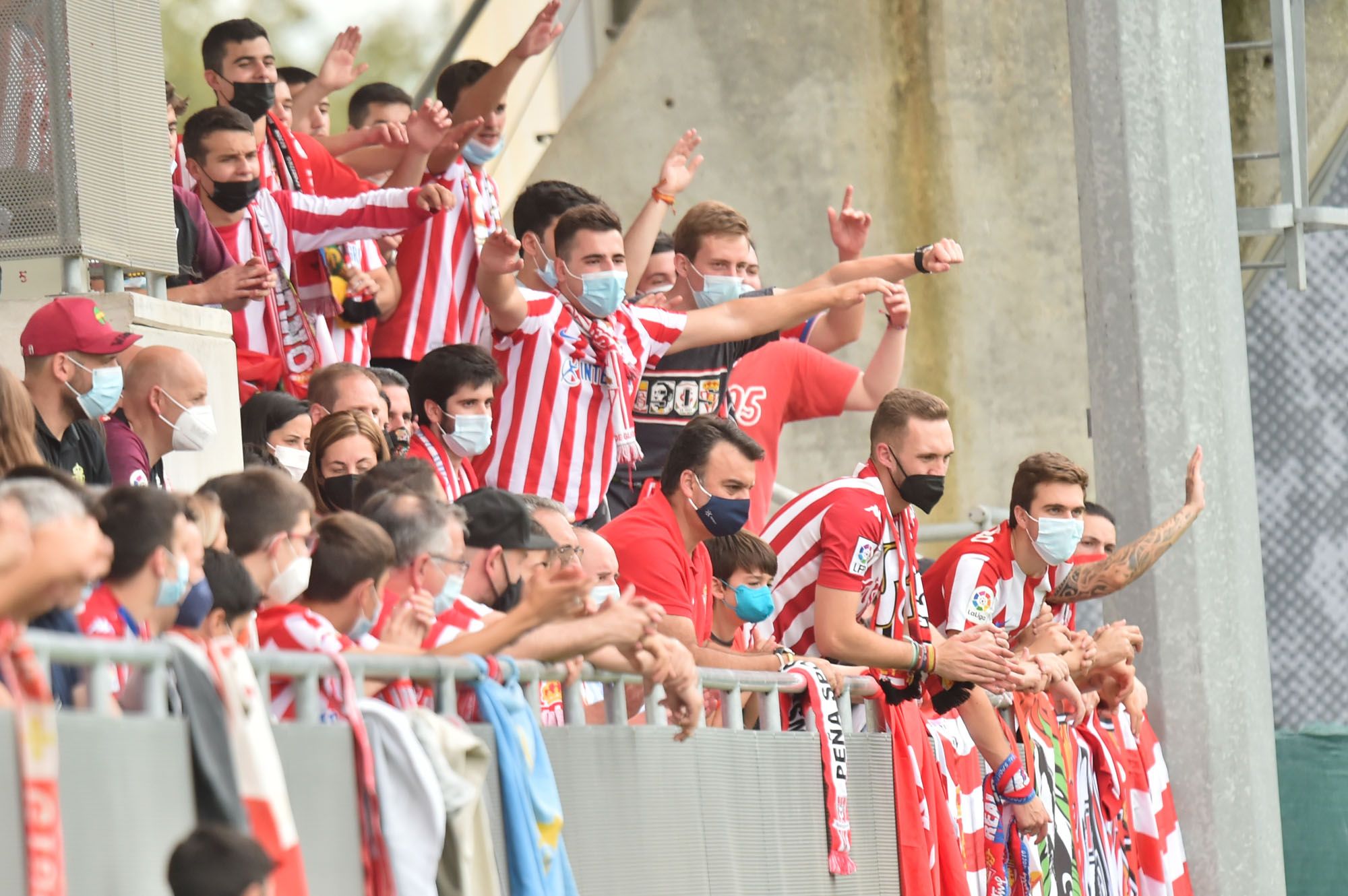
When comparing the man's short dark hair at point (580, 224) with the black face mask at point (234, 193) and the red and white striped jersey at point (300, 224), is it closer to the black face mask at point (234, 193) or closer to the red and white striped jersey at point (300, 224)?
the red and white striped jersey at point (300, 224)

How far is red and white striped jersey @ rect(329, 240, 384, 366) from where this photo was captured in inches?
329

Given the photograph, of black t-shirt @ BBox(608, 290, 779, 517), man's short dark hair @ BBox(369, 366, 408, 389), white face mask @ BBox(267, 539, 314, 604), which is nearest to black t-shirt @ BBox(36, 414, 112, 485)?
white face mask @ BBox(267, 539, 314, 604)

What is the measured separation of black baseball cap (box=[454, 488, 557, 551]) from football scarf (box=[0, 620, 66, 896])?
2.26 m

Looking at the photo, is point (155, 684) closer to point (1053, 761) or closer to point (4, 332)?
point (4, 332)

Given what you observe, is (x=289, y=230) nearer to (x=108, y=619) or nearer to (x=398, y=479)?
(x=398, y=479)

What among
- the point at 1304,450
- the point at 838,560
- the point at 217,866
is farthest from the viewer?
the point at 1304,450

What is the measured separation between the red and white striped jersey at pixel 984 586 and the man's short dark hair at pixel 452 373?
6.38 ft

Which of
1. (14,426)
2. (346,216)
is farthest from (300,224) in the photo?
(14,426)

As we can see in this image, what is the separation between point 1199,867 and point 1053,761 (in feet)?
4.18

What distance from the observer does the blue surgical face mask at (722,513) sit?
6879 mm

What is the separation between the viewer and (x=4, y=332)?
270 inches

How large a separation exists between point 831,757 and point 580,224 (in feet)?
7.31

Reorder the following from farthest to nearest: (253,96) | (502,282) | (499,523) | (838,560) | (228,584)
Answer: (253,96)
(502,282)
(838,560)
(499,523)
(228,584)

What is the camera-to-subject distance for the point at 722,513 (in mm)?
6887
